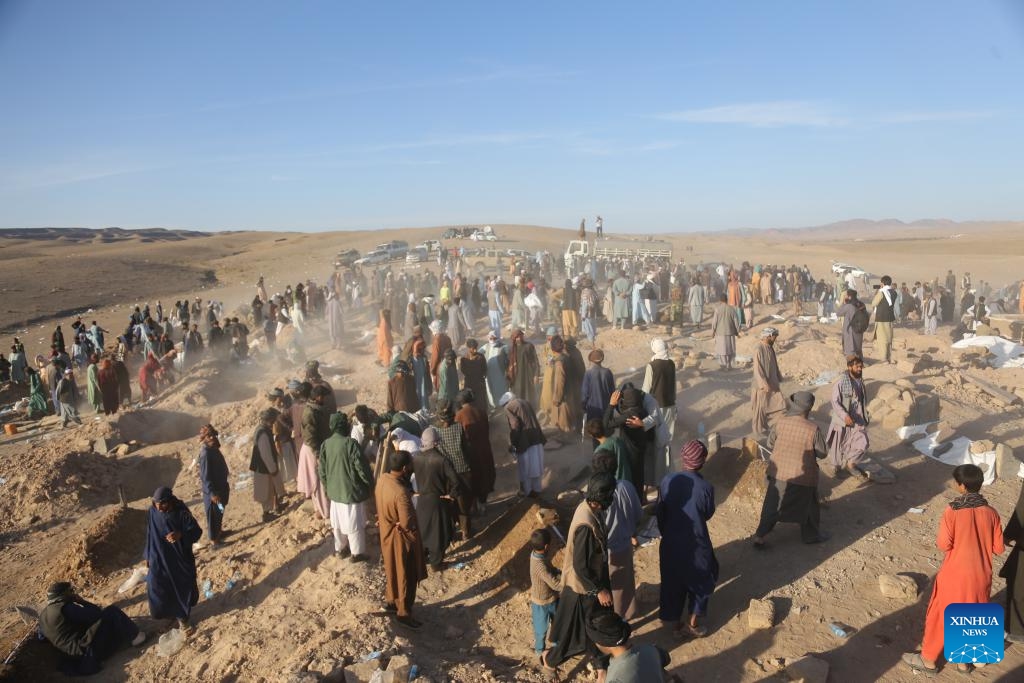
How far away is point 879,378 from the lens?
10.6 meters

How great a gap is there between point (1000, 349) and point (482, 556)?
41.3 ft

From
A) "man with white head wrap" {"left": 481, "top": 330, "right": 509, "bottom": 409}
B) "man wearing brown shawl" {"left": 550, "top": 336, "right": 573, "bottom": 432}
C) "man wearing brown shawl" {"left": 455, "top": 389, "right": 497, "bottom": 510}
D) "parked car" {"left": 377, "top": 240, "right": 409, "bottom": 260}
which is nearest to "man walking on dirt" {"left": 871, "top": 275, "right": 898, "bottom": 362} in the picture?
"man wearing brown shawl" {"left": 550, "top": 336, "right": 573, "bottom": 432}

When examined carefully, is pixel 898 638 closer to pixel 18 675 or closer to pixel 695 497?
pixel 695 497

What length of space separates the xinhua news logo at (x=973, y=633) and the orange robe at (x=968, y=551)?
7cm

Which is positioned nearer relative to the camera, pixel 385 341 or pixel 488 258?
pixel 385 341

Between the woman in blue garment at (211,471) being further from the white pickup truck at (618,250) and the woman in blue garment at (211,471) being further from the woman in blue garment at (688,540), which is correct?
the white pickup truck at (618,250)

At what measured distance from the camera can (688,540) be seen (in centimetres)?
463

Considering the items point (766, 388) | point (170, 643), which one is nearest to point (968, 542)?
point (766, 388)

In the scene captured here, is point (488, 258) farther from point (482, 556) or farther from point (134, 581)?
point (482, 556)

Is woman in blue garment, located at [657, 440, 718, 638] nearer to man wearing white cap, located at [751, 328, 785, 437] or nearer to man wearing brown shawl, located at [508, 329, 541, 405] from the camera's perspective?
man wearing white cap, located at [751, 328, 785, 437]

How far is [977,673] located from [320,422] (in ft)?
18.8

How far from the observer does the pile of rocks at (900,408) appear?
8844mm

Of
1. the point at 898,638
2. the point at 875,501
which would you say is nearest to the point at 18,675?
the point at 898,638

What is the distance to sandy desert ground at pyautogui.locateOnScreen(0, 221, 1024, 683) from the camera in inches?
185
